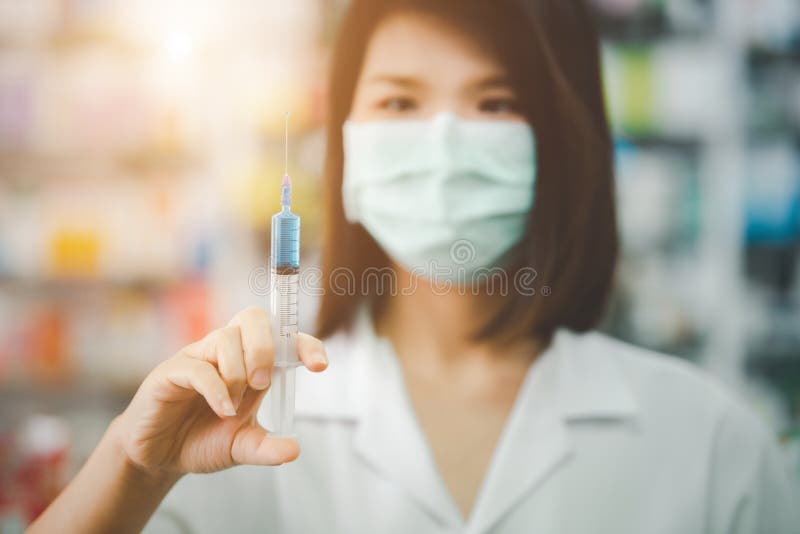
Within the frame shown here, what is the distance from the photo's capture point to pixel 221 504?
2.84 ft

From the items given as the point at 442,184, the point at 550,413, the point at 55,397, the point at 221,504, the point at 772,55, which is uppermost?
the point at 772,55

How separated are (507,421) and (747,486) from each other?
1.27ft

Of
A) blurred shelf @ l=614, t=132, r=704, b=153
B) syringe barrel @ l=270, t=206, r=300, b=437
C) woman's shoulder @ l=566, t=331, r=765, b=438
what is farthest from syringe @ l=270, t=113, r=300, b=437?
blurred shelf @ l=614, t=132, r=704, b=153

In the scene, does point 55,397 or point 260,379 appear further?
point 55,397

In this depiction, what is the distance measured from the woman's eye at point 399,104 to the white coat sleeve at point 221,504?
21.7 inches

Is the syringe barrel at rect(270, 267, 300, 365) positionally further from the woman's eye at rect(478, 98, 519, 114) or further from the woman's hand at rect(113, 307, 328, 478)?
the woman's eye at rect(478, 98, 519, 114)

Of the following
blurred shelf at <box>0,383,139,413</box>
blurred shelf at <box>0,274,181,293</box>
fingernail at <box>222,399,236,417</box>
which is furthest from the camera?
Result: blurred shelf at <box>0,274,181,293</box>

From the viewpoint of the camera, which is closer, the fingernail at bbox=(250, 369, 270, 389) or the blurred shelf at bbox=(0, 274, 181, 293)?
the fingernail at bbox=(250, 369, 270, 389)

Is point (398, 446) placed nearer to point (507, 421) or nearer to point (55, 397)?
point (507, 421)

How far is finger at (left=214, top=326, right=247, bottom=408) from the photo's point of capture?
0.62m

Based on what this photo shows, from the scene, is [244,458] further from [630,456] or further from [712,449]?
[712,449]

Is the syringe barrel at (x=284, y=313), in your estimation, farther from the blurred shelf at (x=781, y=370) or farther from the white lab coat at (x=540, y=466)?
the blurred shelf at (x=781, y=370)

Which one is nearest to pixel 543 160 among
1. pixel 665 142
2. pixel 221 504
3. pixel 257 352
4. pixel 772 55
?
pixel 257 352

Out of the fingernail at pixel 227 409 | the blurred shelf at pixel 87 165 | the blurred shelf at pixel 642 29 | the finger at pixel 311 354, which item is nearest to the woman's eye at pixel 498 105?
the finger at pixel 311 354
